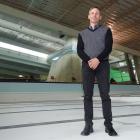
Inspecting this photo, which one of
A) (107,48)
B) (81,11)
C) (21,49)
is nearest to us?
(107,48)

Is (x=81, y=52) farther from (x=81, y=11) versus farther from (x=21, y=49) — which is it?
(x=81, y=11)

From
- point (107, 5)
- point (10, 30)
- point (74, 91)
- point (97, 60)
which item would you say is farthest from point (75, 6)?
point (97, 60)

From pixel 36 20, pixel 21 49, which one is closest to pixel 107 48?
pixel 21 49

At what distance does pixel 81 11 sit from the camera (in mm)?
8562

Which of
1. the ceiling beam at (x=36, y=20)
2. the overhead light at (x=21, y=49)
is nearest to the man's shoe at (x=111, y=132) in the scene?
the overhead light at (x=21, y=49)

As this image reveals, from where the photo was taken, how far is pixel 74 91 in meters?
7.93

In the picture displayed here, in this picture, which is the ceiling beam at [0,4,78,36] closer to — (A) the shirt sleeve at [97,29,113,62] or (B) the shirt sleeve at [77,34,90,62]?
(B) the shirt sleeve at [77,34,90,62]

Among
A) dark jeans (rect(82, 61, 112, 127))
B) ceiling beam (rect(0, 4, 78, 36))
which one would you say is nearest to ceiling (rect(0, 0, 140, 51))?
ceiling beam (rect(0, 4, 78, 36))

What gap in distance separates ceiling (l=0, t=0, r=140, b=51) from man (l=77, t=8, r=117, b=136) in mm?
6049

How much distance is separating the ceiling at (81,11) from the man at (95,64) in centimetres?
605

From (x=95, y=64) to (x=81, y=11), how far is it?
6874 millimetres

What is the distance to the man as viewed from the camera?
2006 millimetres

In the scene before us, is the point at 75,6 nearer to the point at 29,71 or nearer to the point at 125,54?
the point at 29,71

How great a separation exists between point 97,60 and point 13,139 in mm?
880
